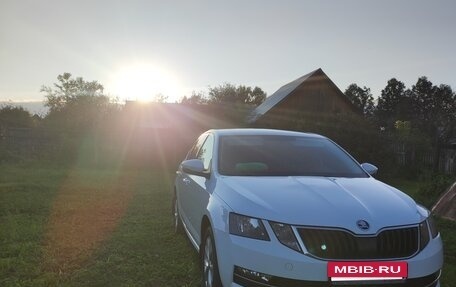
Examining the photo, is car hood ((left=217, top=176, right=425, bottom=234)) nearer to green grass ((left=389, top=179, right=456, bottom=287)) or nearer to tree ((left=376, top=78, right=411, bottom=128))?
green grass ((left=389, top=179, right=456, bottom=287))

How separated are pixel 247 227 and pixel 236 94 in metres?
76.3

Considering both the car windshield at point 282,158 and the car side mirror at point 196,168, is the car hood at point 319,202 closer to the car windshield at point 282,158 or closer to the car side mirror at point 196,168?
the car windshield at point 282,158

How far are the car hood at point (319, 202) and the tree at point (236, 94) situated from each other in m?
63.8

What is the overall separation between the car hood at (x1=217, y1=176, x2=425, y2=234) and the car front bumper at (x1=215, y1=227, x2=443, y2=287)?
8.7 inches

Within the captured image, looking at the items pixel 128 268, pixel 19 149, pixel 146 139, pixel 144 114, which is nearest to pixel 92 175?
pixel 146 139

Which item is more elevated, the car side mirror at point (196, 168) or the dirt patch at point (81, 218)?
the car side mirror at point (196, 168)

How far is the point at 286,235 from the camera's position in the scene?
3365mm

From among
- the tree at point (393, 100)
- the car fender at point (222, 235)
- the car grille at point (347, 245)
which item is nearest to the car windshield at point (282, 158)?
the car fender at point (222, 235)

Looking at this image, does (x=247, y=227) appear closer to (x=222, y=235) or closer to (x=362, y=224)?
(x=222, y=235)

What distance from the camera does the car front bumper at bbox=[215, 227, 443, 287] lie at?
3244 millimetres

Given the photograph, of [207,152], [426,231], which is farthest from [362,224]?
[207,152]

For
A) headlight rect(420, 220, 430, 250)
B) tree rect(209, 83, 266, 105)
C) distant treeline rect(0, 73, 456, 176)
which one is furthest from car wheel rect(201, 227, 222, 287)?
tree rect(209, 83, 266, 105)

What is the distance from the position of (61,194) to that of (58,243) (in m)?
4.69

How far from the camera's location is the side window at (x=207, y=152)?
520 centimetres
